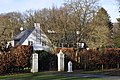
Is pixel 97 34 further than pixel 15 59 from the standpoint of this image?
Yes

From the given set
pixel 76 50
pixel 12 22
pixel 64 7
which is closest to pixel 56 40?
pixel 64 7

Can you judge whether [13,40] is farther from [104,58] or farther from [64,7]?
[104,58]

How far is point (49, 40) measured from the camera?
4791 cm

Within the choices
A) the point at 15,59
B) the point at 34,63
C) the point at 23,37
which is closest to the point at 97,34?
the point at 34,63

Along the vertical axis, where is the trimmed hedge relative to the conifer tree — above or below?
below

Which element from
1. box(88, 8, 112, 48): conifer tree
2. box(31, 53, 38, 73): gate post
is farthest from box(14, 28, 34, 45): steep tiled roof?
box(31, 53, 38, 73): gate post

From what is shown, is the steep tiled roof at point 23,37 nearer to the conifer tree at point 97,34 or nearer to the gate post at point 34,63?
the conifer tree at point 97,34

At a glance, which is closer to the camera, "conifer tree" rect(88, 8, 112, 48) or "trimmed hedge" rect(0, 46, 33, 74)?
"trimmed hedge" rect(0, 46, 33, 74)

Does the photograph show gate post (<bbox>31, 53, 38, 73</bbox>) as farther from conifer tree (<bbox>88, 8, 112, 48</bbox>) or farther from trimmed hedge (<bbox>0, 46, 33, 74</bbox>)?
conifer tree (<bbox>88, 8, 112, 48</bbox>)

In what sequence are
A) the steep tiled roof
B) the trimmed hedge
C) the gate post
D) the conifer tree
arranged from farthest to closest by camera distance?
the steep tiled roof → the conifer tree → the gate post → the trimmed hedge

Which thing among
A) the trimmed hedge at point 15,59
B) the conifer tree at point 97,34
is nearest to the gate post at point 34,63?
the trimmed hedge at point 15,59

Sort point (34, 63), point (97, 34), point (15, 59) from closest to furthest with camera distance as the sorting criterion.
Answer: point (15, 59)
point (34, 63)
point (97, 34)

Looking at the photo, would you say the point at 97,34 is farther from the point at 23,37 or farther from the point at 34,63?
the point at 23,37

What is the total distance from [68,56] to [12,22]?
49.9m
